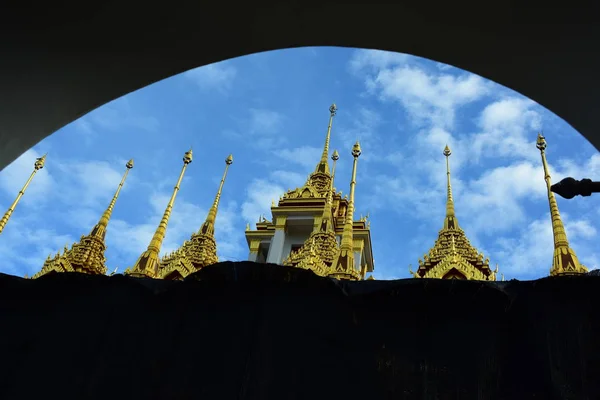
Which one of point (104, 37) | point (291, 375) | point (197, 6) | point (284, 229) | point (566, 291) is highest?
point (284, 229)

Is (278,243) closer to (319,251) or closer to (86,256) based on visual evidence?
(319,251)

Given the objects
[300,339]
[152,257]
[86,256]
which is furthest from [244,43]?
[86,256]

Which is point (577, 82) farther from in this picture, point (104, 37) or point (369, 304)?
point (104, 37)

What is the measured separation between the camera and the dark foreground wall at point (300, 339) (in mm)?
3324

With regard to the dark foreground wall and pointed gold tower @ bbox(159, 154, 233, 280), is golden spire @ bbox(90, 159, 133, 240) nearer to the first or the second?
pointed gold tower @ bbox(159, 154, 233, 280)

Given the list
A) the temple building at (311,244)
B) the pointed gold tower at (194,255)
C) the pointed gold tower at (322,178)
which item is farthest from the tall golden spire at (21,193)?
the pointed gold tower at (322,178)

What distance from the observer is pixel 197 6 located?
3.81m

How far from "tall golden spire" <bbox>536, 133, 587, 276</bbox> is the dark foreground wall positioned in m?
7.70

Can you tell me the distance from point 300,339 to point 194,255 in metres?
12.7

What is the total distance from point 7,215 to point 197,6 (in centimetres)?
1104

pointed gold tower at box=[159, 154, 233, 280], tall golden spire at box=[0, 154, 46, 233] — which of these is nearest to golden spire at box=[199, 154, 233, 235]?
pointed gold tower at box=[159, 154, 233, 280]

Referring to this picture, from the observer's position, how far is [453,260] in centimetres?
1337

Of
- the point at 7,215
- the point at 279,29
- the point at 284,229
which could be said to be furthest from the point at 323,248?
the point at 279,29

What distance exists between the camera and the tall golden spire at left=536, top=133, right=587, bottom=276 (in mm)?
10907
